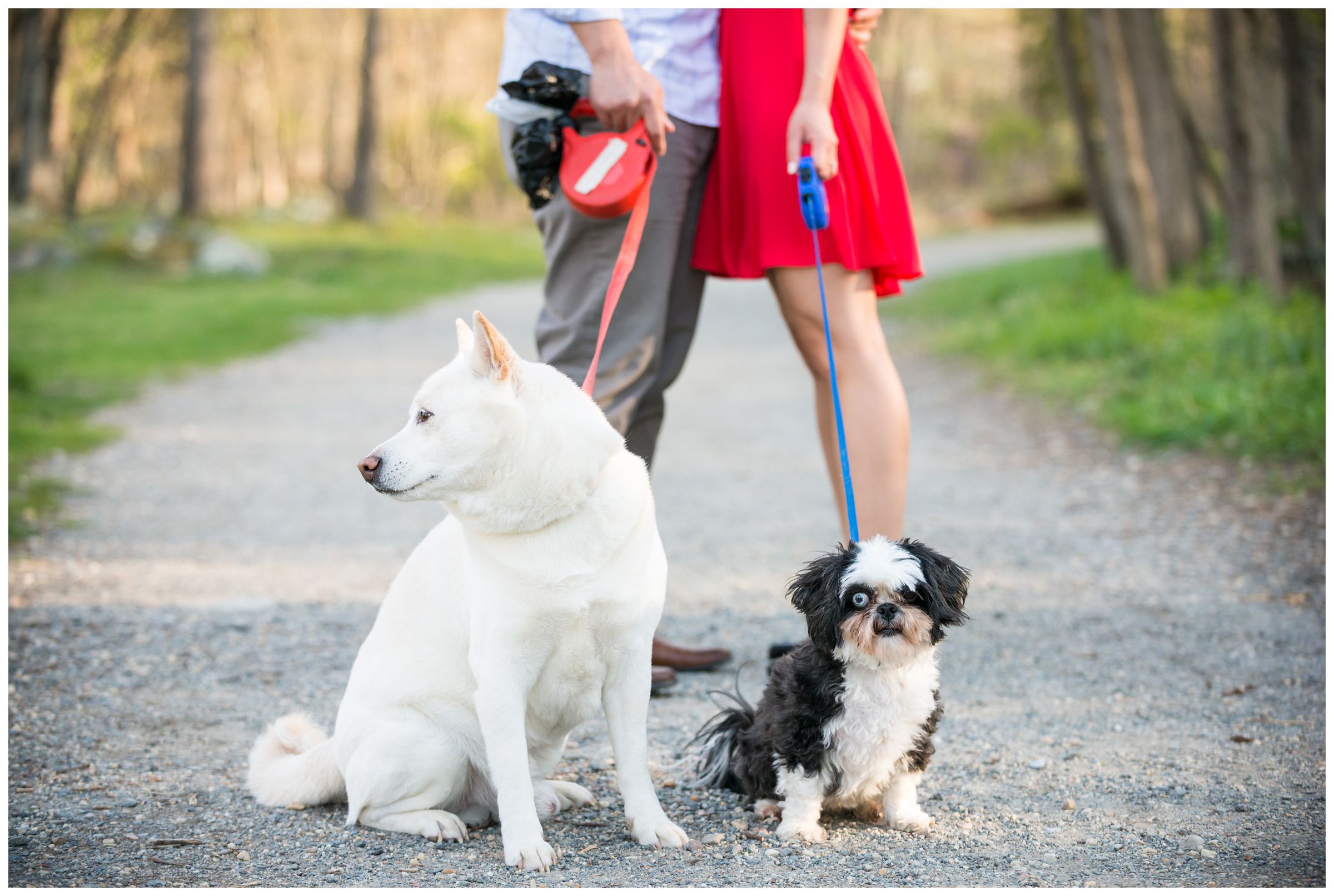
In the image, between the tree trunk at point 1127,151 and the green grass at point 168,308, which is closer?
the green grass at point 168,308

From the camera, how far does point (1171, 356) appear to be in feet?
27.7

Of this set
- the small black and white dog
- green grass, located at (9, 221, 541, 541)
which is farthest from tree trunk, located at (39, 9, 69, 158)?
the small black and white dog

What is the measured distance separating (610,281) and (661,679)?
1197 millimetres

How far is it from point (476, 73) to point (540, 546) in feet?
148

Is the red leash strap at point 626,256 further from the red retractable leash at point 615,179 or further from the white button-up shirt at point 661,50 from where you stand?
the white button-up shirt at point 661,50

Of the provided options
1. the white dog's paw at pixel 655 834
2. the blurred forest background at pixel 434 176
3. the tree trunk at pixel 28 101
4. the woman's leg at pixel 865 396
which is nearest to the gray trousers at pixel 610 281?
the woman's leg at pixel 865 396

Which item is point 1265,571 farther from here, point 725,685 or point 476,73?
point 476,73

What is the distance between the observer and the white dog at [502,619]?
244 cm

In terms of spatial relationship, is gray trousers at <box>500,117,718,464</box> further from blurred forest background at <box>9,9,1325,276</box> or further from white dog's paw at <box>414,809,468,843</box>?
blurred forest background at <box>9,9,1325,276</box>

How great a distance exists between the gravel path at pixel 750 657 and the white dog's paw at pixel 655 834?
0.12 feet

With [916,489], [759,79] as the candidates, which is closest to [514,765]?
[759,79]

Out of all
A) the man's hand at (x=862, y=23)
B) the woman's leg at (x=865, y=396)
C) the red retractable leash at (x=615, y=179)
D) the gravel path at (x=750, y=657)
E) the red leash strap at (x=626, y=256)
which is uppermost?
the man's hand at (x=862, y=23)

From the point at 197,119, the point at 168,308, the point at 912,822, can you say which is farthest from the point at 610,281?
the point at 197,119

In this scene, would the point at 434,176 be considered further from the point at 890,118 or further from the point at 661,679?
the point at 661,679
